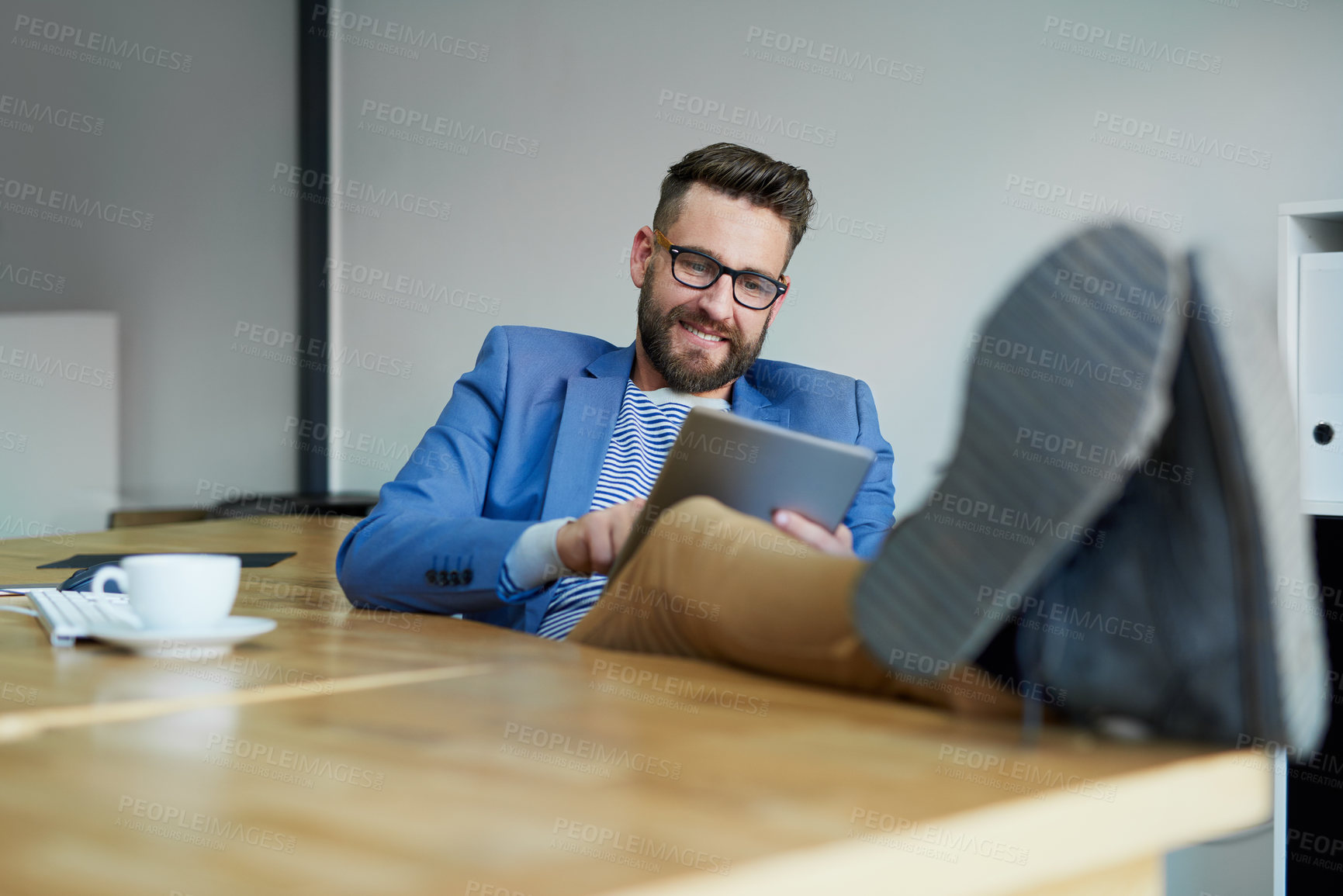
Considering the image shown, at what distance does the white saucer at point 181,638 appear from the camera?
96 centimetres

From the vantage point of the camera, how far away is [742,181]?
1.92 metres

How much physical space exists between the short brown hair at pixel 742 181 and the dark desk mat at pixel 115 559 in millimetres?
906

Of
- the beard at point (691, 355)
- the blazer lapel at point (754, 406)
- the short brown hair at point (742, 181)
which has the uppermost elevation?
the short brown hair at point (742, 181)

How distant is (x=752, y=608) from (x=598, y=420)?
94 cm

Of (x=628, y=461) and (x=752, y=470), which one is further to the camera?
(x=628, y=461)

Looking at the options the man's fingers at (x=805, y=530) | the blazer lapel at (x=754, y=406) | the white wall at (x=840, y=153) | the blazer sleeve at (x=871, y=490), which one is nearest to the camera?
the man's fingers at (x=805, y=530)

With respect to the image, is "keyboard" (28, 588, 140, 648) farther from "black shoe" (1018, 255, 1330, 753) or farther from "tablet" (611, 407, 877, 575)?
"black shoe" (1018, 255, 1330, 753)

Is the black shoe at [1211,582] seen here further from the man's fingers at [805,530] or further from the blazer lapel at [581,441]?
the blazer lapel at [581,441]

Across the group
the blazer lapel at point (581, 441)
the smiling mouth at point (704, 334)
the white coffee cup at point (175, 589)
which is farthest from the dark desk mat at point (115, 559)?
the smiling mouth at point (704, 334)

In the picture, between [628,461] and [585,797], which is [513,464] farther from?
[585,797]

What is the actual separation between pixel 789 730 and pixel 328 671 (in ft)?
1.34

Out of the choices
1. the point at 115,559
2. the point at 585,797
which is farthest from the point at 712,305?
the point at 585,797

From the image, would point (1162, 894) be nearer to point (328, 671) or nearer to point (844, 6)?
point (328, 671)

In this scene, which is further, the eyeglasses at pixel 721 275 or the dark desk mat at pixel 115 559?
the eyeglasses at pixel 721 275
